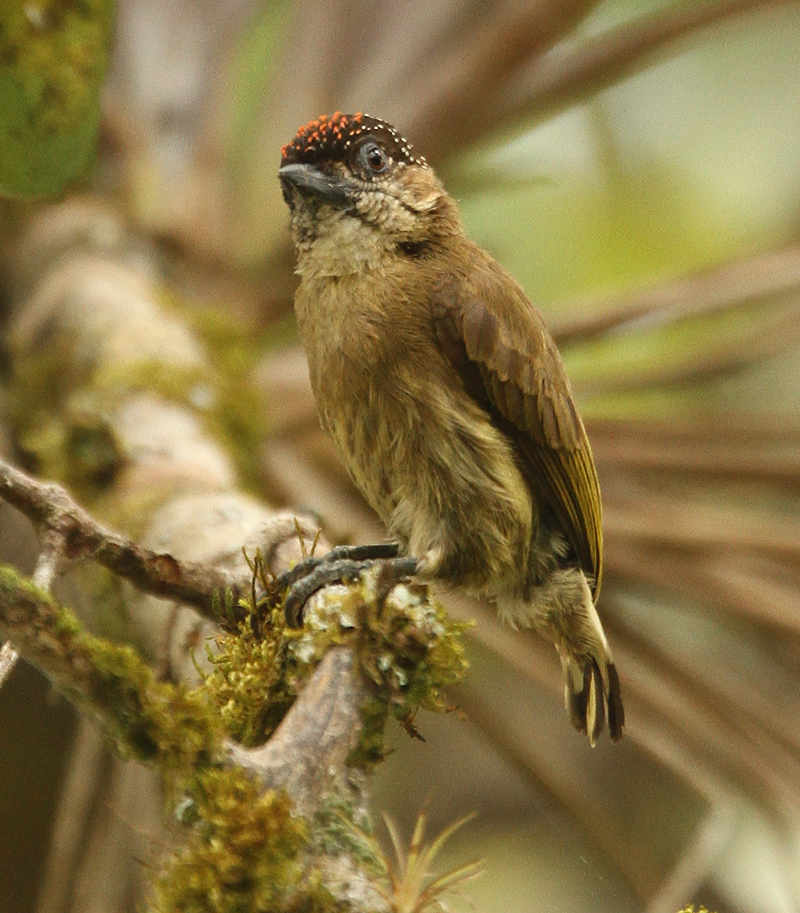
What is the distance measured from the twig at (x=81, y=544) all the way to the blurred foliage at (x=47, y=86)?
1.33m

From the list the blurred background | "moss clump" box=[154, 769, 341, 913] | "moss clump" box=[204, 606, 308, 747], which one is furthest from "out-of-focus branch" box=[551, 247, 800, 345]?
"moss clump" box=[154, 769, 341, 913]

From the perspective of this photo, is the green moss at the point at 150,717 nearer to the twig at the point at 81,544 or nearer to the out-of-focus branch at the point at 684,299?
the twig at the point at 81,544

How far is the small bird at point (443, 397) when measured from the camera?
7.91 feet

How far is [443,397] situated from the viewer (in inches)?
94.5

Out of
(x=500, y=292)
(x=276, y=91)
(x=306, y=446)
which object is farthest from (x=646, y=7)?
(x=500, y=292)

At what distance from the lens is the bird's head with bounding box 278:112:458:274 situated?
8.69ft

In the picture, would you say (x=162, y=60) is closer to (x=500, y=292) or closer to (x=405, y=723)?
(x=500, y=292)

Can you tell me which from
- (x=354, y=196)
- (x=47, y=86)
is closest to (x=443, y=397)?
(x=354, y=196)

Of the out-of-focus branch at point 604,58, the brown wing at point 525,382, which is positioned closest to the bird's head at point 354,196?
the brown wing at point 525,382

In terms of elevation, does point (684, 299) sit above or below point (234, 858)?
above

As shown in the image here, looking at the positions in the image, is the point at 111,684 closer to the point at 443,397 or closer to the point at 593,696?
the point at 443,397

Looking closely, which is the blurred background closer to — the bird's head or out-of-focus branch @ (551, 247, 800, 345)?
out-of-focus branch @ (551, 247, 800, 345)

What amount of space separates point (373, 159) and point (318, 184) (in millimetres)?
166

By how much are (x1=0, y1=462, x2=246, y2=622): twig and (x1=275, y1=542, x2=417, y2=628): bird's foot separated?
0.17 meters
